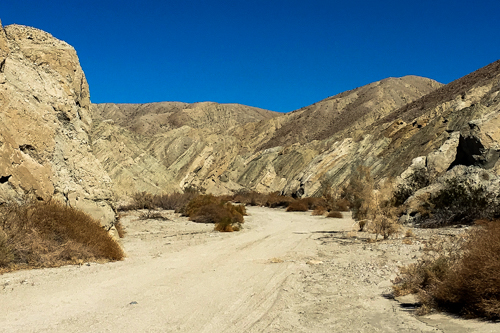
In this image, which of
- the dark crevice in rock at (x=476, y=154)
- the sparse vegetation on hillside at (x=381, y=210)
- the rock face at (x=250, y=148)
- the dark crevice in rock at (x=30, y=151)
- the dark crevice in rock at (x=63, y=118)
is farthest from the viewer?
the rock face at (x=250, y=148)

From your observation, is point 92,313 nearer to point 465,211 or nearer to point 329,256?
point 329,256

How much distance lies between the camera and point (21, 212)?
8789mm

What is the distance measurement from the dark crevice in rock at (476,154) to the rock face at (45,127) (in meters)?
15.9

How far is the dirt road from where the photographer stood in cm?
516

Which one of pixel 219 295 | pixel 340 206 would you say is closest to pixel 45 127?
pixel 219 295

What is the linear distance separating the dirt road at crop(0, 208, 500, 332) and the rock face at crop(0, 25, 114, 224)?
2.35 meters

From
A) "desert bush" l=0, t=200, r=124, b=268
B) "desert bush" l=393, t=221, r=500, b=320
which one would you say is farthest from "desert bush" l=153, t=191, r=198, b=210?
"desert bush" l=393, t=221, r=500, b=320

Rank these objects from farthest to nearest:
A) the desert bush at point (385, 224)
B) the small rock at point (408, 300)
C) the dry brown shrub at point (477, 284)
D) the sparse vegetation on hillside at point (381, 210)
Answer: the sparse vegetation on hillside at point (381, 210) < the desert bush at point (385, 224) < the small rock at point (408, 300) < the dry brown shrub at point (477, 284)

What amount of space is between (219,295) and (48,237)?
4.56 m

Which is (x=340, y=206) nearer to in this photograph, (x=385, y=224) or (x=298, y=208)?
(x=298, y=208)

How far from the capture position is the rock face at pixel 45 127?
9828 mm

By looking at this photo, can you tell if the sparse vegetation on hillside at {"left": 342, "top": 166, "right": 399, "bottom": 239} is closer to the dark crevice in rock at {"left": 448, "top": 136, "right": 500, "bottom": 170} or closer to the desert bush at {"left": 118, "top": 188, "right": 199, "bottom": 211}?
the dark crevice in rock at {"left": 448, "top": 136, "right": 500, "bottom": 170}

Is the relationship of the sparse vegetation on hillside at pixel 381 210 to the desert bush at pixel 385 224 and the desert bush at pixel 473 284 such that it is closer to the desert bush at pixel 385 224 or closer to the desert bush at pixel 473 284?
the desert bush at pixel 385 224

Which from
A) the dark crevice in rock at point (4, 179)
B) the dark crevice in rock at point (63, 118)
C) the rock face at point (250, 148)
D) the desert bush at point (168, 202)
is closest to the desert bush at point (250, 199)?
the rock face at point (250, 148)
